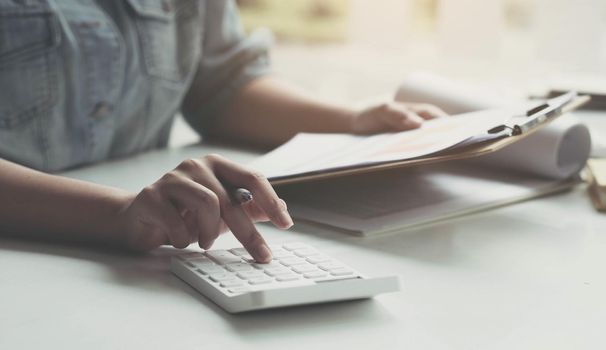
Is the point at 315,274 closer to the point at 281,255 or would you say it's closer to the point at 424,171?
the point at 281,255

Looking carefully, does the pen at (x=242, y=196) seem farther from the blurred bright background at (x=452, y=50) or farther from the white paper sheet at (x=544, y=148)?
the blurred bright background at (x=452, y=50)

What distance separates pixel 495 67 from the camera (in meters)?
1.59

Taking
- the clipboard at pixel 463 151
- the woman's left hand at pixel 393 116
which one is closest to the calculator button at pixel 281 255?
the clipboard at pixel 463 151

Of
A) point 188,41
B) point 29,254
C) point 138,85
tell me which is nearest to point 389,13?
point 188,41

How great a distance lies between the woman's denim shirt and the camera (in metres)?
0.82

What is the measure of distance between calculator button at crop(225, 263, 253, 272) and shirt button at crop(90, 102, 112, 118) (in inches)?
16.6

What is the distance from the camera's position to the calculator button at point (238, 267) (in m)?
0.54

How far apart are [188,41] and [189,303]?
59 cm

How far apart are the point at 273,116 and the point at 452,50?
1.83ft

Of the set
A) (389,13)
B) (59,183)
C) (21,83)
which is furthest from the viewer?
(389,13)

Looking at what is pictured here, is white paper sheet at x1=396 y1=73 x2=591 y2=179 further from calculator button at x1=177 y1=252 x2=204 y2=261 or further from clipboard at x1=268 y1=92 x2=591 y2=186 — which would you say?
calculator button at x1=177 y1=252 x2=204 y2=261

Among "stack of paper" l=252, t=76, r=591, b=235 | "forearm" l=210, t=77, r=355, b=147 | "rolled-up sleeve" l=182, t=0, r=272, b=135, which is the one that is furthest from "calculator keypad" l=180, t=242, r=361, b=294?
"rolled-up sleeve" l=182, t=0, r=272, b=135

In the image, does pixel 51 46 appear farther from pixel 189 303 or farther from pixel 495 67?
pixel 495 67

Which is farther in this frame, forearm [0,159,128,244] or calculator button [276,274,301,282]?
forearm [0,159,128,244]
